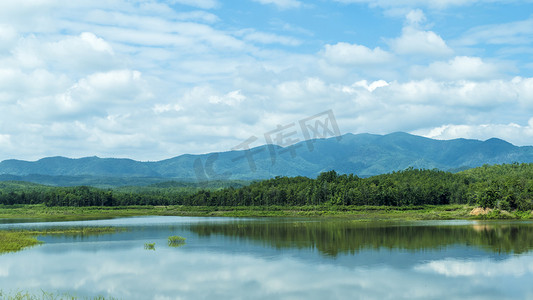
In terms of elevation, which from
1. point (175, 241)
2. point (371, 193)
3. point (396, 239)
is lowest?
point (175, 241)

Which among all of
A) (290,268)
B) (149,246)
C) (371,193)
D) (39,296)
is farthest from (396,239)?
(371,193)

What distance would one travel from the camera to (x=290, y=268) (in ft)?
110

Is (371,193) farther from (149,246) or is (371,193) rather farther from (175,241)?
(149,246)

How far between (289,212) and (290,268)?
76873 mm

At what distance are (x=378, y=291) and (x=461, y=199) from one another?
99125mm

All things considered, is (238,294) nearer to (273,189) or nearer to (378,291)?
(378,291)

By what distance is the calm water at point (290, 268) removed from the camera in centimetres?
2669

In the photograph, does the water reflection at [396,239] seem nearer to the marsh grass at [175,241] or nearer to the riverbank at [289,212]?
the marsh grass at [175,241]

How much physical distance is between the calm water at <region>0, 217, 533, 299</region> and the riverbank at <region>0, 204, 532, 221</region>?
34432 mm

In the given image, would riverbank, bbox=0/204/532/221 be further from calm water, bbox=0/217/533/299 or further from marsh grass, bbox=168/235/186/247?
marsh grass, bbox=168/235/186/247

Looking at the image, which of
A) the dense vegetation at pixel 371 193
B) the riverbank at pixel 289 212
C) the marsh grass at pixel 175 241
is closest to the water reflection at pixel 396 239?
the marsh grass at pixel 175 241

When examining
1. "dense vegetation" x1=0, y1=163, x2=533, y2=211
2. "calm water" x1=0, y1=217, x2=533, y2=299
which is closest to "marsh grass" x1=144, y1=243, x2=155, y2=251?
"calm water" x1=0, y1=217, x2=533, y2=299

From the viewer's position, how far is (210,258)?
3941cm

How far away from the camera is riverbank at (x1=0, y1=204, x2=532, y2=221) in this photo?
3430 inches
